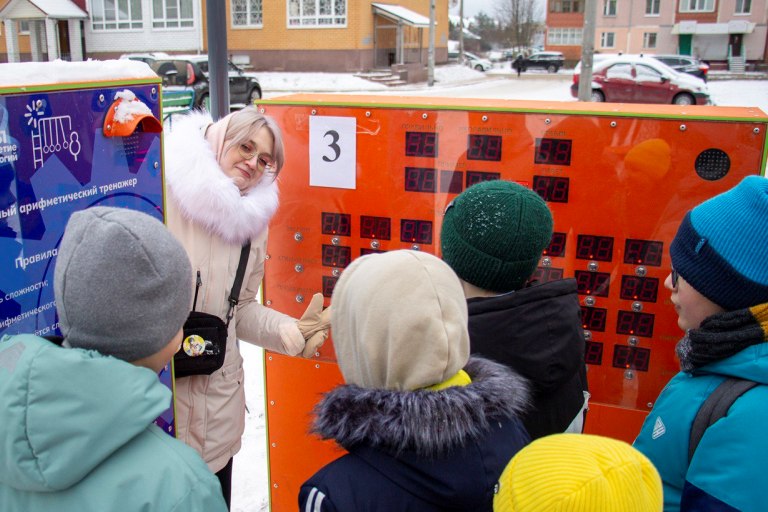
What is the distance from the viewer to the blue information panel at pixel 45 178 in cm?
184

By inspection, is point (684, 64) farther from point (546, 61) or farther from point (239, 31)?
point (239, 31)

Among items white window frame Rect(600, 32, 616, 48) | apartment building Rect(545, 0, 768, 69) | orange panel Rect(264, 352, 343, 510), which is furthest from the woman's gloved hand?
white window frame Rect(600, 32, 616, 48)

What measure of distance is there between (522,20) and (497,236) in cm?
6341

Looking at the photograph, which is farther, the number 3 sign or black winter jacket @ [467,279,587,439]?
the number 3 sign

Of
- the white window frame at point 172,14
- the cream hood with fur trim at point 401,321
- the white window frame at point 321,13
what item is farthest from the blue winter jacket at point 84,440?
the white window frame at point 172,14

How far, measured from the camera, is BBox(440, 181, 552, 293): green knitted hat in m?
1.88

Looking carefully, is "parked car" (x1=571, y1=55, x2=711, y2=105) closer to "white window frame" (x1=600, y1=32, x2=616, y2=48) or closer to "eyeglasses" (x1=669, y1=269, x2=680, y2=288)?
"eyeglasses" (x1=669, y1=269, x2=680, y2=288)

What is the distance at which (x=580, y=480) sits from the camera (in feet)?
3.31

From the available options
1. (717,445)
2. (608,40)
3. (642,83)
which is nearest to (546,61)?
(608,40)

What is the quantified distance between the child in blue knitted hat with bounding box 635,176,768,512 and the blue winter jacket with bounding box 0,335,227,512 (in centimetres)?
103

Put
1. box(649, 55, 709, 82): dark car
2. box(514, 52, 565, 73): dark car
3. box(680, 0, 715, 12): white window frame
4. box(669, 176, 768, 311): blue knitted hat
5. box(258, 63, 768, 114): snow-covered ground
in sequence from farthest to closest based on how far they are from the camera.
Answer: box(680, 0, 715, 12): white window frame → box(514, 52, 565, 73): dark car → box(649, 55, 709, 82): dark car → box(258, 63, 768, 114): snow-covered ground → box(669, 176, 768, 311): blue knitted hat

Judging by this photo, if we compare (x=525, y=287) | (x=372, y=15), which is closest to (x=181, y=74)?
(x=372, y=15)

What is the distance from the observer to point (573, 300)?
1972 mm

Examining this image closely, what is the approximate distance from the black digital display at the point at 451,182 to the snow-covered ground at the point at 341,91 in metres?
1.83
